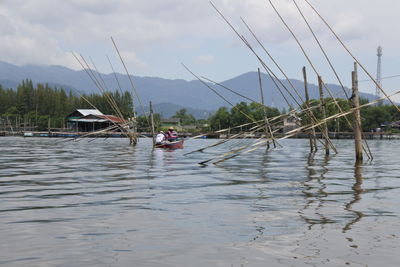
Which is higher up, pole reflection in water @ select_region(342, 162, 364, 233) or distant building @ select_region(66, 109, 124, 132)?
distant building @ select_region(66, 109, 124, 132)

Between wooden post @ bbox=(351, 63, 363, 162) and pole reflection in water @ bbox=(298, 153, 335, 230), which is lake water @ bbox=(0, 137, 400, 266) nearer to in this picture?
pole reflection in water @ bbox=(298, 153, 335, 230)

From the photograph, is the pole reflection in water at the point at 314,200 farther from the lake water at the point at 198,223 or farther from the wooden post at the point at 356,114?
the wooden post at the point at 356,114

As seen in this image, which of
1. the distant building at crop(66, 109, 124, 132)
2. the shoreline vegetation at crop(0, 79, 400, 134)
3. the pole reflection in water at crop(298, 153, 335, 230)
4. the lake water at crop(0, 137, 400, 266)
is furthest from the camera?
the shoreline vegetation at crop(0, 79, 400, 134)

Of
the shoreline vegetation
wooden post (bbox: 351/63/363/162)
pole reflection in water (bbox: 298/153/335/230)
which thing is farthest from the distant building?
pole reflection in water (bbox: 298/153/335/230)

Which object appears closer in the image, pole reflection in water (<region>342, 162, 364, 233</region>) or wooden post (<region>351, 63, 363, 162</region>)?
pole reflection in water (<region>342, 162, 364, 233</region>)

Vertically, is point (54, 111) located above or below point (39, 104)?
below

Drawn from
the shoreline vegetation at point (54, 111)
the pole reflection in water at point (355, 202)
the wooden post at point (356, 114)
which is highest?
the shoreline vegetation at point (54, 111)

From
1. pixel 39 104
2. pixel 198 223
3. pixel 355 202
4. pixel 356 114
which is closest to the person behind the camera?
pixel 198 223

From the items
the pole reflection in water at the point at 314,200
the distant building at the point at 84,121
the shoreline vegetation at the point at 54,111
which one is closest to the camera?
the pole reflection in water at the point at 314,200

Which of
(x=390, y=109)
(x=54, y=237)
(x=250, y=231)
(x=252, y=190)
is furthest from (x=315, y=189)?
(x=390, y=109)

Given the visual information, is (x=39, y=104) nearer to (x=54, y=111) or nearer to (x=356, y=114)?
(x=54, y=111)

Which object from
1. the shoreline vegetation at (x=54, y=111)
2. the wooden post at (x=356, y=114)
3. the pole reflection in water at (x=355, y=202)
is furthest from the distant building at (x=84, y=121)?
the pole reflection in water at (x=355, y=202)

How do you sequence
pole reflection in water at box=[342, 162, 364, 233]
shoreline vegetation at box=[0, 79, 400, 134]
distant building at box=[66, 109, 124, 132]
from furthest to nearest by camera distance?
shoreline vegetation at box=[0, 79, 400, 134] < distant building at box=[66, 109, 124, 132] < pole reflection in water at box=[342, 162, 364, 233]

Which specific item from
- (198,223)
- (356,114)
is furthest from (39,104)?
(198,223)
